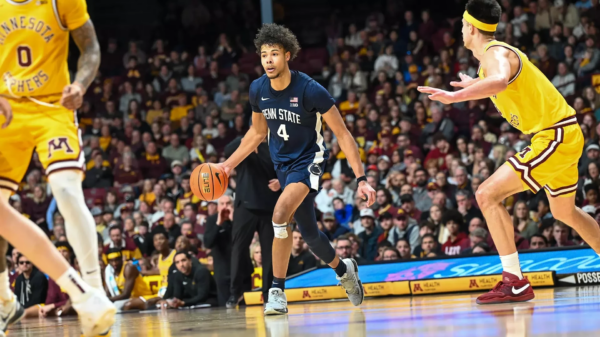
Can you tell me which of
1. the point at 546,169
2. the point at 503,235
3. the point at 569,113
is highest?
the point at 569,113

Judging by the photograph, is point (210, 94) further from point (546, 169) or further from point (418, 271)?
point (546, 169)

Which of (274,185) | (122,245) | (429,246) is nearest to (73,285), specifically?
(274,185)

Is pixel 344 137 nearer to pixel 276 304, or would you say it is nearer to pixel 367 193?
pixel 367 193

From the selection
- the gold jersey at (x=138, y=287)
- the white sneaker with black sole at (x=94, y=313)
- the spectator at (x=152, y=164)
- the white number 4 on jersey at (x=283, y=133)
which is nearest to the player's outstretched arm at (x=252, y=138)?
the white number 4 on jersey at (x=283, y=133)

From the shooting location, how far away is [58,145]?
414 centimetres

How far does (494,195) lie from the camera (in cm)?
581

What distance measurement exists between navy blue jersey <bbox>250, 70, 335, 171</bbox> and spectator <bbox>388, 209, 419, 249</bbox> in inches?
183

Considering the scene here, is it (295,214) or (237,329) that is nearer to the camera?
(237,329)

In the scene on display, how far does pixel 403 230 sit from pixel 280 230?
511cm

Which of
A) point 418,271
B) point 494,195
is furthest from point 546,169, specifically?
point 418,271

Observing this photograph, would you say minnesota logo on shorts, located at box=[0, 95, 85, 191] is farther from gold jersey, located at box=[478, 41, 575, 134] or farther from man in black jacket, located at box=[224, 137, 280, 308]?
man in black jacket, located at box=[224, 137, 280, 308]

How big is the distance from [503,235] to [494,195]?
333 millimetres

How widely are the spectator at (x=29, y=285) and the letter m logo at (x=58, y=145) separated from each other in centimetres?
802

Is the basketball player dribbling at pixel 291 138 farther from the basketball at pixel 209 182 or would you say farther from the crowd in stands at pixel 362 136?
the crowd in stands at pixel 362 136
